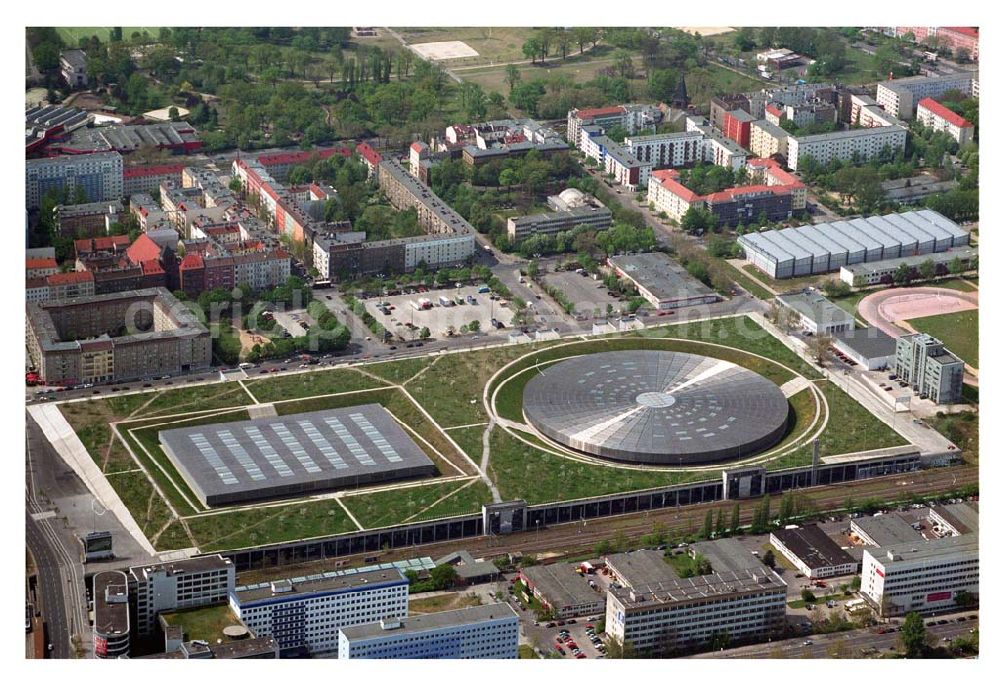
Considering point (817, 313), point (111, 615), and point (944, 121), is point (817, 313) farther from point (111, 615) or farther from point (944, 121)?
point (111, 615)

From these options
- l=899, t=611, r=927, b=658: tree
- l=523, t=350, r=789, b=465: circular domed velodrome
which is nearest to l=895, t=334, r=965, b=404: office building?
l=523, t=350, r=789, b=465: circular domed velodrome

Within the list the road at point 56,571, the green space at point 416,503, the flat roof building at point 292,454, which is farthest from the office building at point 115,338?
the green space at point 416,503

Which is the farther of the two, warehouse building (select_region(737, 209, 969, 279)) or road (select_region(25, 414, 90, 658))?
warehouse building (select_region(737, 209, 969, 279))

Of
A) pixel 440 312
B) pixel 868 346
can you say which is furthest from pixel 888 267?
pixel 440 312

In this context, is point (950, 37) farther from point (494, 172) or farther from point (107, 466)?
point (107, 466)

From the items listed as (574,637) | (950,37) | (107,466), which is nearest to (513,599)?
(574,637)

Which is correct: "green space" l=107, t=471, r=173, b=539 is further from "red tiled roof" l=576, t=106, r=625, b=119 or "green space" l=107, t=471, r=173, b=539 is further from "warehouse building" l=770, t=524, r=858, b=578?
"red tiled roof" l=576, t=106, r=625, b=119
